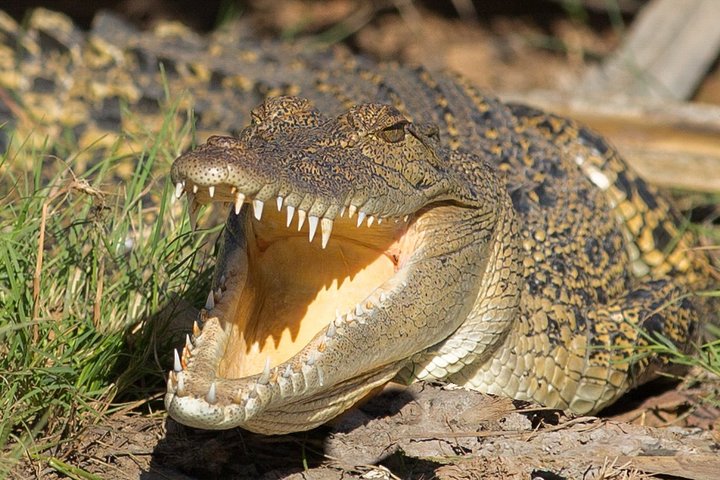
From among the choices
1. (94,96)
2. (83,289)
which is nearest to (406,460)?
(83,289)

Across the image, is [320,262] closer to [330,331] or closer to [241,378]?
[330,331]

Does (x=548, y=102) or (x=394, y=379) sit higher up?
(x=548, y=102)

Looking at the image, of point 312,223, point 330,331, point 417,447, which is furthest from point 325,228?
point 417,447

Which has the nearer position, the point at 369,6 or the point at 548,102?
the point at 548,102

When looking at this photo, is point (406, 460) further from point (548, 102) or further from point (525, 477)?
point (548, 102)

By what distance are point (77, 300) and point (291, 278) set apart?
2.30 ft

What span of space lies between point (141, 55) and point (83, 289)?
2.71m

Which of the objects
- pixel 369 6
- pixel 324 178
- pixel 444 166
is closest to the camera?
pixel 324 178

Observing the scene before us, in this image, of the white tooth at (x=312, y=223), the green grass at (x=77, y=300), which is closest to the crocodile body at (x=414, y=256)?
the white tooth at (x=312, y=223)

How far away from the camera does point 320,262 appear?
337 centimetres

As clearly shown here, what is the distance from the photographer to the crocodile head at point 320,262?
2.72m

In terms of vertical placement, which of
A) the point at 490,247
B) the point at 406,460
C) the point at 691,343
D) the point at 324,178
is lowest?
the point at 406,460

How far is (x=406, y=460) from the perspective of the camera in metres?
3.28

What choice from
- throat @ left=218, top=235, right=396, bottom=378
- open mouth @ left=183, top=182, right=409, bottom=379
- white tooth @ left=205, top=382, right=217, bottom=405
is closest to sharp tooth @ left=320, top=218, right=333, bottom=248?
open mouth @ left=183, top=182, right=409, bottom=379
